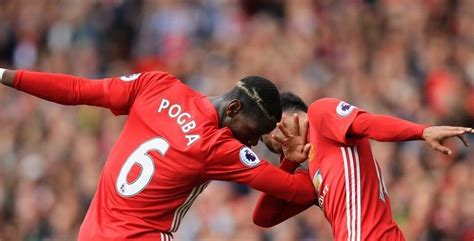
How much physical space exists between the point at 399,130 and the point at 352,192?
1.72 ft

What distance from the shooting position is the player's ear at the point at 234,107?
6988 millimetres

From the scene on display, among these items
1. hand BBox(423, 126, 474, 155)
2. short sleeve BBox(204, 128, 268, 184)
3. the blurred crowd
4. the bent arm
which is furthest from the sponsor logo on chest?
the blurred crowd

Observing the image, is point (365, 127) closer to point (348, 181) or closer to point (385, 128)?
point (385, 128)

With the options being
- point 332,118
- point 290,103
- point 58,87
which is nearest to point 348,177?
point 332,118

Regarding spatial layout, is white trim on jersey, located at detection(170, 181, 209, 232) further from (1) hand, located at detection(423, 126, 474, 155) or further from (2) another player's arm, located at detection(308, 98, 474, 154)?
(1) hand, located at detection(423, 126, 474, 155)

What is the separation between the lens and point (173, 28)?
587 inches

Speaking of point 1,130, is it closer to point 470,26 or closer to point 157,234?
point 470,26

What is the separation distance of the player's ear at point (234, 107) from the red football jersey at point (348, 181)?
1.26 feet

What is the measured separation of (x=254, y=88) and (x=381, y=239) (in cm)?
104

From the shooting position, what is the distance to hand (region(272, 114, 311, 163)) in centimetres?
720

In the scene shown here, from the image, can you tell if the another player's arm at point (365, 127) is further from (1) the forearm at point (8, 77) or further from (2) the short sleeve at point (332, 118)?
(1) the forearm at point (8, 77)

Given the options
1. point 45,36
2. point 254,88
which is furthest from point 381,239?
point 45,36

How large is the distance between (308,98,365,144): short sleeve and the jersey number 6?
799mm

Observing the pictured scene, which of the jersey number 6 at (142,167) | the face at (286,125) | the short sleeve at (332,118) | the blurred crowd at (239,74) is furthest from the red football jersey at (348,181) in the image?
the blurred crowd at (239,74)
